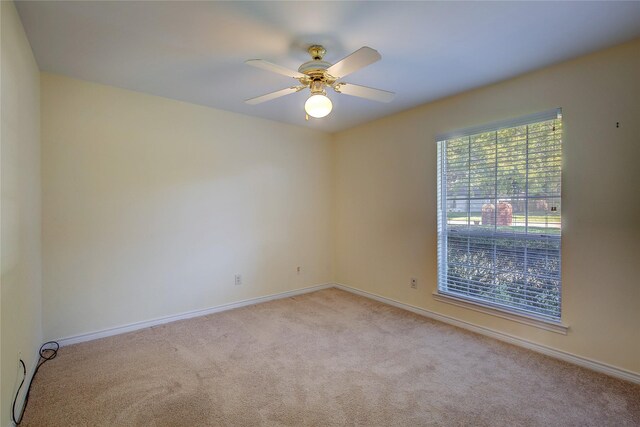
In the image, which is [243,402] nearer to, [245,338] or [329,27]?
[245,338]

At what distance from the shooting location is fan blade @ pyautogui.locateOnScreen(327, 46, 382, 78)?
5.42 ft

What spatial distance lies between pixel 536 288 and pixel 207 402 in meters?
2.64

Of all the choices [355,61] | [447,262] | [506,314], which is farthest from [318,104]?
[506,314]

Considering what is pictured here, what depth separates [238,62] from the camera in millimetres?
2342

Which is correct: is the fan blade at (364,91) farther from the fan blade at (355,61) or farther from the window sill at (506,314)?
the window sill at (506,314)

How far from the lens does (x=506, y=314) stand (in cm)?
270

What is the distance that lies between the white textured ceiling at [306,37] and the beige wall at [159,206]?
46cm

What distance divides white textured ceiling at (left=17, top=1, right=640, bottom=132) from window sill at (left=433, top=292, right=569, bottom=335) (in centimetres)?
205

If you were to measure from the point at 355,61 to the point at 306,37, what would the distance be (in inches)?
17.9

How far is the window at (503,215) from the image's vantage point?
8.05ft

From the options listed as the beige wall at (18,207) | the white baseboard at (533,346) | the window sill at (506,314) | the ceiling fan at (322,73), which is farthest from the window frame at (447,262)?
the beige wall at (18,207)

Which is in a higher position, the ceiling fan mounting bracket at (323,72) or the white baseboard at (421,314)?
the ceiling fan mounting bracket at (323,72)

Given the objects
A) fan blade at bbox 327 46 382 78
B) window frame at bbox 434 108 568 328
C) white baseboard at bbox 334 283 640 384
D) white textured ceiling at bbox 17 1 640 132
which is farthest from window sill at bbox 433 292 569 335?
fan blade at bbox 327 46 382 78

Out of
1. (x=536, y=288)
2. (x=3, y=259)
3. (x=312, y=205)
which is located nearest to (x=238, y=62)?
(x=3, y=259)
